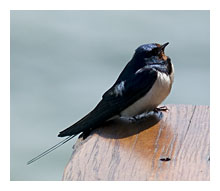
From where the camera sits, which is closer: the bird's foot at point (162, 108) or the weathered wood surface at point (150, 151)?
the weathered wood surface at point (150, 151)

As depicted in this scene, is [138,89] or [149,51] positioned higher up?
[149,51]

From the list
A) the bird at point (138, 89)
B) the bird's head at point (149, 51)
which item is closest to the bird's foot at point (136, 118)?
the bird at point (138, 89)

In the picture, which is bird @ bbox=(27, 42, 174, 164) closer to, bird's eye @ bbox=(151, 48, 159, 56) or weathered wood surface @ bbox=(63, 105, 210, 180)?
bird's eye @ bbox=(151, 48, 159, 56)

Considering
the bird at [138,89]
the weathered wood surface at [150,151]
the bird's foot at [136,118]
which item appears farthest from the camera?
the bird at [138,89]

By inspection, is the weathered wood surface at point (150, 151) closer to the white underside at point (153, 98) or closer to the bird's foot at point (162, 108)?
the bird's foot at point (162, 108)

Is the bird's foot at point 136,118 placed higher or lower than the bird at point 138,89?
lower

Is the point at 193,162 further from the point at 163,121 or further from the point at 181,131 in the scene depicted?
the point at 163,121

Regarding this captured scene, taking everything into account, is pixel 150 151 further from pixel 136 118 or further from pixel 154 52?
pixel 154 52

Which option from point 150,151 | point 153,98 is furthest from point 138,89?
point 150,151
